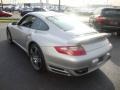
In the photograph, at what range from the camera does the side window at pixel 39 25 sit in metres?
4.39

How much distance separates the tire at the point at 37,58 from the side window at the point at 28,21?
0.79m

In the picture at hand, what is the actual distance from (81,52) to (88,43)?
32cm

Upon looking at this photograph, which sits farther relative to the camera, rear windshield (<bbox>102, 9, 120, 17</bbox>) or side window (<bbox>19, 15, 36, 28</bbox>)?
rear windshield (<bbox>102, 9, 120, 17</bbox>)

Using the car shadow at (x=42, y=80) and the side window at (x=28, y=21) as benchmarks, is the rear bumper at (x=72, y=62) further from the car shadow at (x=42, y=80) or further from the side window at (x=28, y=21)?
the side window at (x=28, y=21)

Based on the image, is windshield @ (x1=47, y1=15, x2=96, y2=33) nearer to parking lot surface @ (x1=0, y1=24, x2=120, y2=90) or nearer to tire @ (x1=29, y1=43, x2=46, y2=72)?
tire @ (x1=29, y1=43, x2=46, y2=72)

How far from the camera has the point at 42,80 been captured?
4043 millimetres

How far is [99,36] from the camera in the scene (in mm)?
3996

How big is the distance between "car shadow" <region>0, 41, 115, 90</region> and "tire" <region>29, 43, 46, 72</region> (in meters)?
0.16

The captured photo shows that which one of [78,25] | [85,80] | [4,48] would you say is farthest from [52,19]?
[4,48]

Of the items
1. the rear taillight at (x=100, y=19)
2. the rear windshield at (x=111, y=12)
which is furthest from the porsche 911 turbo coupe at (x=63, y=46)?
the rear windshield at (x=111, y=12)

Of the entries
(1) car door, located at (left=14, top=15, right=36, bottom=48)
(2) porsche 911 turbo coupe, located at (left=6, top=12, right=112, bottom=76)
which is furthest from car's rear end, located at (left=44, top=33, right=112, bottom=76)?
(1) car door, located at (left=14, top=15, right=36, bottom=48)

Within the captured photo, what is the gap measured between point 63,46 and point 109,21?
6.05m

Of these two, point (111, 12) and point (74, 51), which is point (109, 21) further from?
point (74, 51)

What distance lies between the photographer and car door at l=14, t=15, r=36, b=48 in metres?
4.94
